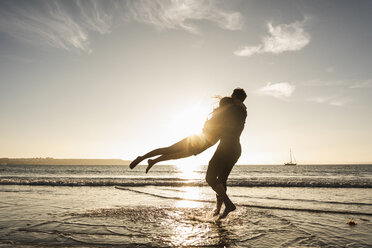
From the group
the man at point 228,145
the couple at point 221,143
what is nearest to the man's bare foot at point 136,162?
the couple at point 221,143

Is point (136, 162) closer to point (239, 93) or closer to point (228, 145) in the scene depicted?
point (228, 145)

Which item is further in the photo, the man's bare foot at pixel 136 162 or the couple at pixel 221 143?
the man's bare foot at pixel 136 162

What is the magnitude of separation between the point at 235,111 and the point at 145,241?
3139 millimetres

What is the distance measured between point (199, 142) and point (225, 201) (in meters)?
1.38

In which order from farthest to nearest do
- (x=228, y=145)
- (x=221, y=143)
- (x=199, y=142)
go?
(x=221, y=143) → (x=228, y=145) → (x=199, y=142)

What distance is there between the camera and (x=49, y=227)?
4938mm

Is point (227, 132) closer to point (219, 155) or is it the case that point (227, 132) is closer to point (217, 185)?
point (219, 155)

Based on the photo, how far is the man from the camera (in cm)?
564

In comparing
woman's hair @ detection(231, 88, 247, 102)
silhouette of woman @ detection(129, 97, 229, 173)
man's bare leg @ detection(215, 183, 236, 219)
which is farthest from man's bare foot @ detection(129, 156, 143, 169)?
woman's hair @ detection(231, 88, 247, 102)

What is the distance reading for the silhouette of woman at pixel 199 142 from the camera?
18.2 ft

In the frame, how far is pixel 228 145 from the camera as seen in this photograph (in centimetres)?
572

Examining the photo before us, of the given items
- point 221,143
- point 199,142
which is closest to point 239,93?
point 221,143

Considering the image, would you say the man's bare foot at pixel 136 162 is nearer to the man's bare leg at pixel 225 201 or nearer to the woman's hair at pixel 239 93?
the man's bare leg at pixel 225 201

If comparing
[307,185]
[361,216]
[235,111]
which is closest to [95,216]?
[235,111]
